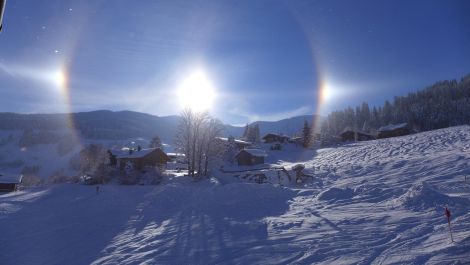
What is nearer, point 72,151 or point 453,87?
point 453,87

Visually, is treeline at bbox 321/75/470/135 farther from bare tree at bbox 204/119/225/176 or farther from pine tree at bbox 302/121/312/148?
bare tree at bbox 204/119/225/176

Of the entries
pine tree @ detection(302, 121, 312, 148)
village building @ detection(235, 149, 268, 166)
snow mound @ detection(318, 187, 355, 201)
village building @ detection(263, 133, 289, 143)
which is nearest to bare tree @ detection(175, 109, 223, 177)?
village building @ detection(235, 149, 268, 166)

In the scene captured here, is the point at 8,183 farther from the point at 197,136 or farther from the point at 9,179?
the point at 197,136

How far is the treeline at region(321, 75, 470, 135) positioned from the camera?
98375 mm

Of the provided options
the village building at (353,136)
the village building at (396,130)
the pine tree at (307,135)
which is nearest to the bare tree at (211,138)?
the pine tree at (307,135)

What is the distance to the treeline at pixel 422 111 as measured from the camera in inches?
3873

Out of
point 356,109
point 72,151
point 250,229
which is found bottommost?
point 250,229

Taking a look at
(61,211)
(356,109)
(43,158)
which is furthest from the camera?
(356,109)

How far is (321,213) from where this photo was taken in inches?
637

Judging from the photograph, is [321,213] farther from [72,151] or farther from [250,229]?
[72,151]

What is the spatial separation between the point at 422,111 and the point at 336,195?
104m

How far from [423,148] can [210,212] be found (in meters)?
36.2

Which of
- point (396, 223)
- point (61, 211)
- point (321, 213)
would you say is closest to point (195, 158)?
Answer: point (61, 211)

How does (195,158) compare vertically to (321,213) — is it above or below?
above
